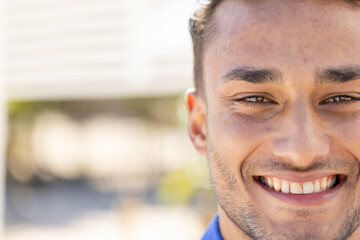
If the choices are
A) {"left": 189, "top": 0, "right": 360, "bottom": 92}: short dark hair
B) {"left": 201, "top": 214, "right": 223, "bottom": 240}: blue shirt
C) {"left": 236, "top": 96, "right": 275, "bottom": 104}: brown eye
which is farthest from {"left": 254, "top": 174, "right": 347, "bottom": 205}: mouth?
{"left": 189, "top": 0, "right": 360, "bottom": 92}: short dark hair

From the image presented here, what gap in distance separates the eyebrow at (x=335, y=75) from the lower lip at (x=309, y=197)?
0.29 metres

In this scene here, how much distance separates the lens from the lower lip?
153 cm

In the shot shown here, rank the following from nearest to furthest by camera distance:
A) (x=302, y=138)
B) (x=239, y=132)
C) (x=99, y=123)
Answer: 1. (x=302, y=138)
2. (x=239, y=132)
3. (x=99, y=123)

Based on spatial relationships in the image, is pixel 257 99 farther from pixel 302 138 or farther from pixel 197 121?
pixel 197 121

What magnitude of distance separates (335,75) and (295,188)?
13.4 inches

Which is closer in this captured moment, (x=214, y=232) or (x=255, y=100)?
(x=255, y=100)

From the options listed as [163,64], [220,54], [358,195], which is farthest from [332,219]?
[163,64]

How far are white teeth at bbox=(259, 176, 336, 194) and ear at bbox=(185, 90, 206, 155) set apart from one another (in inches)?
14.5

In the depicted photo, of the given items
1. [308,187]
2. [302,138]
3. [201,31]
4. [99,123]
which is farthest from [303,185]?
[99,123]

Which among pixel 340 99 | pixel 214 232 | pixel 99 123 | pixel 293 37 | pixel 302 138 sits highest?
pixel 99 123

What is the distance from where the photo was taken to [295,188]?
5.09 ft

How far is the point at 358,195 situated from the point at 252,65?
1.56 ft

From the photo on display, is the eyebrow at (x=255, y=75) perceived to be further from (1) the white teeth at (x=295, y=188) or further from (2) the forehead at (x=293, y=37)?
(1) the white teeth at (x=295, y=188)

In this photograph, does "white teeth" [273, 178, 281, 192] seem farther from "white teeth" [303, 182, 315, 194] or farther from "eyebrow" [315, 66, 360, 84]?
"eyebrow" [315, 66, 360, 84]
